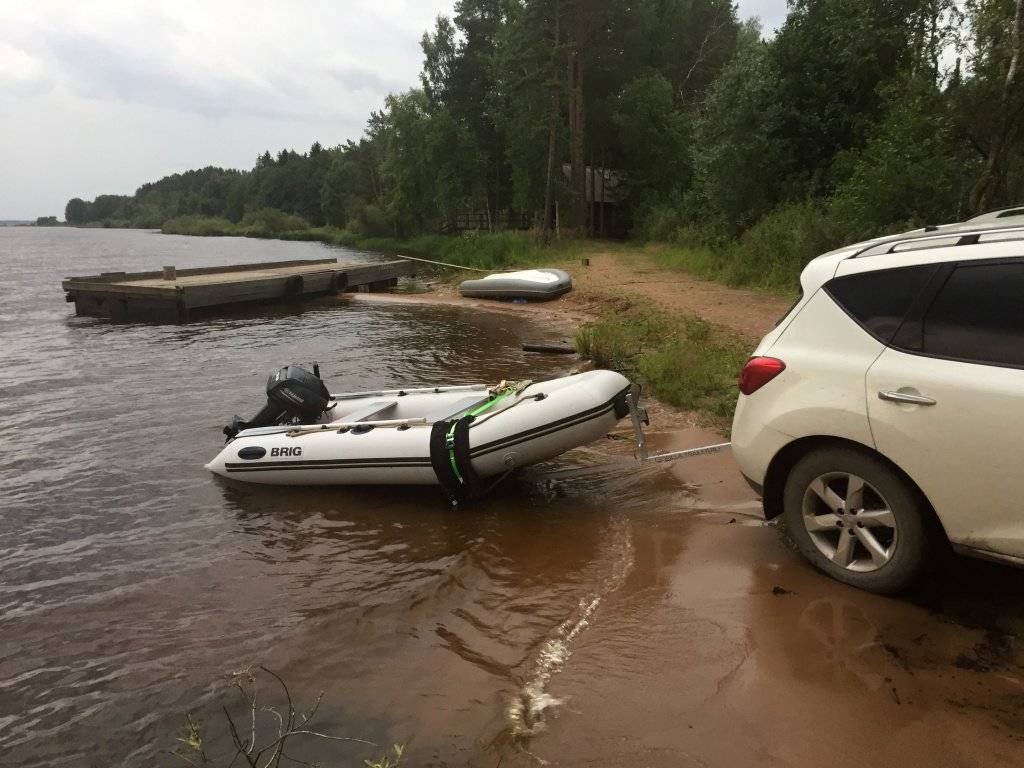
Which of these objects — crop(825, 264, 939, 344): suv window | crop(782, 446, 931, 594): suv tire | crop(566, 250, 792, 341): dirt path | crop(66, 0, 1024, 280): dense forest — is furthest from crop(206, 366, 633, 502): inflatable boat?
crop(66, 0, 1024, 280): dense forest

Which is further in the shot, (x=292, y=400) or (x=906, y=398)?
(x=292, y=400)

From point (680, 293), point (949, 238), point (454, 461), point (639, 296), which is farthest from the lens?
point (639, 296)

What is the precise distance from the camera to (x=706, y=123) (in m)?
20.5

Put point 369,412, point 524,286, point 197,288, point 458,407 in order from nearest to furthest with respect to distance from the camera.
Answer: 1. point 458,407
2. point 369,412
3. point 197,288
4. point 524,286

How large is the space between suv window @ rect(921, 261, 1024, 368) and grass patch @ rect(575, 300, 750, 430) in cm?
394

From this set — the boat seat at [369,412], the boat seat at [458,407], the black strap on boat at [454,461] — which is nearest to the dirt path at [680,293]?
the boat seat at [458,407]

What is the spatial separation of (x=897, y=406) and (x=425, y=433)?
12.1 ft

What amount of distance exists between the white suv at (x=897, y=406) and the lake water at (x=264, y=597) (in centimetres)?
142

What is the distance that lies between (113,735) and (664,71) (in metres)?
41.2

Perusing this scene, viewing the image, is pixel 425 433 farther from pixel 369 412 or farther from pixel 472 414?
pixel 369 412

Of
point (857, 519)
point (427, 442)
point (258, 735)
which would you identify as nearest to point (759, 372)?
point (857, 519)

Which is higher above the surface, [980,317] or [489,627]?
[980,317]

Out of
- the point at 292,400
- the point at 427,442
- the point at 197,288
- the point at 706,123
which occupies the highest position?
the point at 706,123

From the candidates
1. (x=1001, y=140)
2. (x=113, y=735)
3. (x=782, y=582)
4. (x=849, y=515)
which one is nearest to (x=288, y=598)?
(x=113, y=735)
